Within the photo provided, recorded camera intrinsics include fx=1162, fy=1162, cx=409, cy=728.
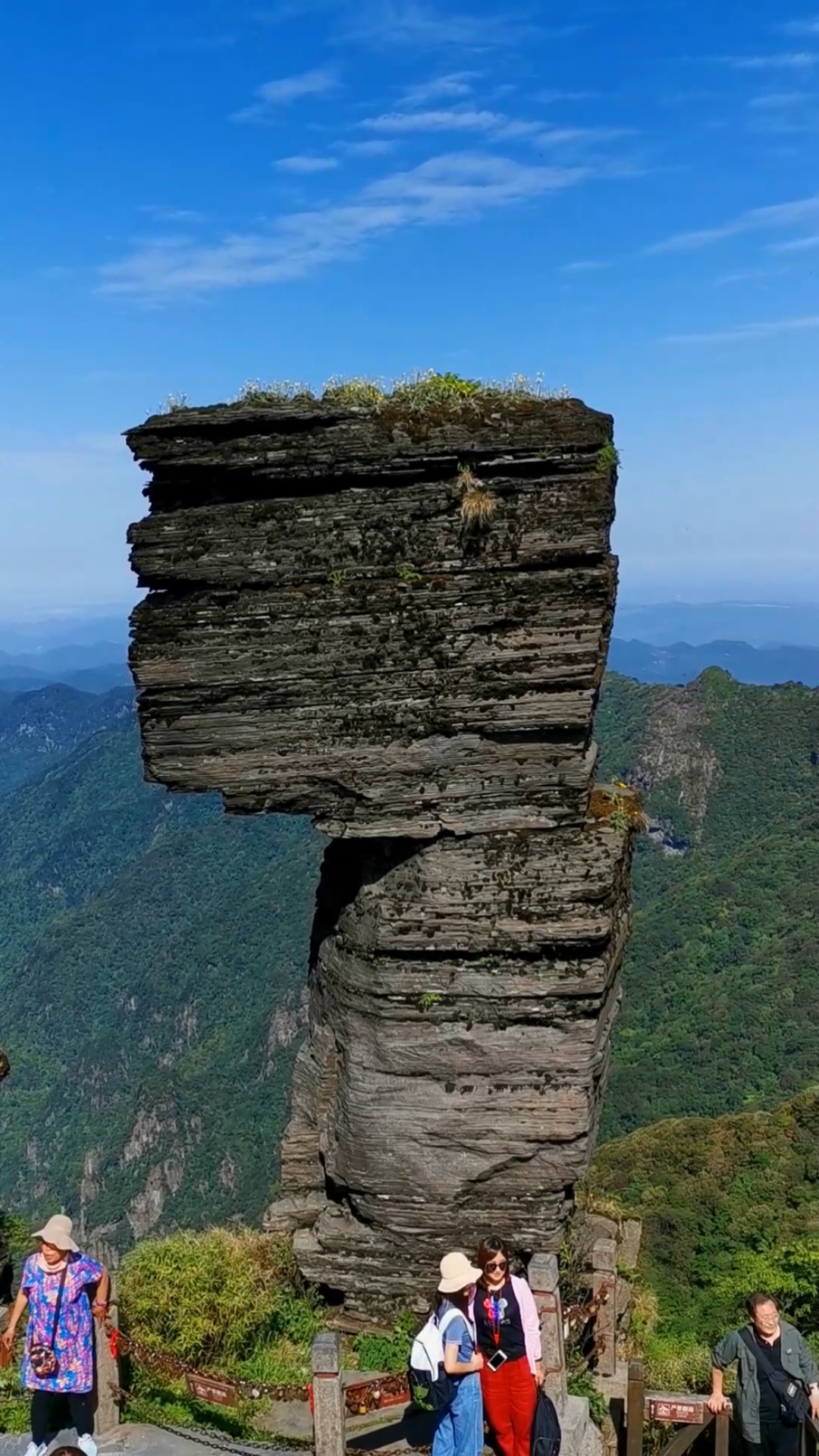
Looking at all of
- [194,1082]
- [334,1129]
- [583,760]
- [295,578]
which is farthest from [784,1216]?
[194,1082]

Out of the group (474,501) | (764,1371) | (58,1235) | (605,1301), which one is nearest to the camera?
(58,1235)

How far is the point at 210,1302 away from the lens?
39.5 feet

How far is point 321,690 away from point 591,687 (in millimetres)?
2677

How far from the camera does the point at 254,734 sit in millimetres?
11836

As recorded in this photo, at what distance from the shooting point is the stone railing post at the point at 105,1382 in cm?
927

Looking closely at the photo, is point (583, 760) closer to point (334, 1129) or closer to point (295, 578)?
point (295, 578)

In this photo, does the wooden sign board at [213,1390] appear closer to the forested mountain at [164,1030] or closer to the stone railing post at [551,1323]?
the stone railing post at [551,1323]

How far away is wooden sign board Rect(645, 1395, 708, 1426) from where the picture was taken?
10.4m

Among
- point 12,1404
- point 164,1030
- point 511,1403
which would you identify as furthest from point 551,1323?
point 164,1030

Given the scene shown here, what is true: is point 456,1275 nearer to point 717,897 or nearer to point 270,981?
point 717,897

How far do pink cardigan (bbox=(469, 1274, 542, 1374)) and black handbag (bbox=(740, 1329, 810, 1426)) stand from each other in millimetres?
1581

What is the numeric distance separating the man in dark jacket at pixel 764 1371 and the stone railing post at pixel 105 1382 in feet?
15.5

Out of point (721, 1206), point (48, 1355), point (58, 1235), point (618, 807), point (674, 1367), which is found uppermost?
point (618, 807)

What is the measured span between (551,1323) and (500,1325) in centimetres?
87
